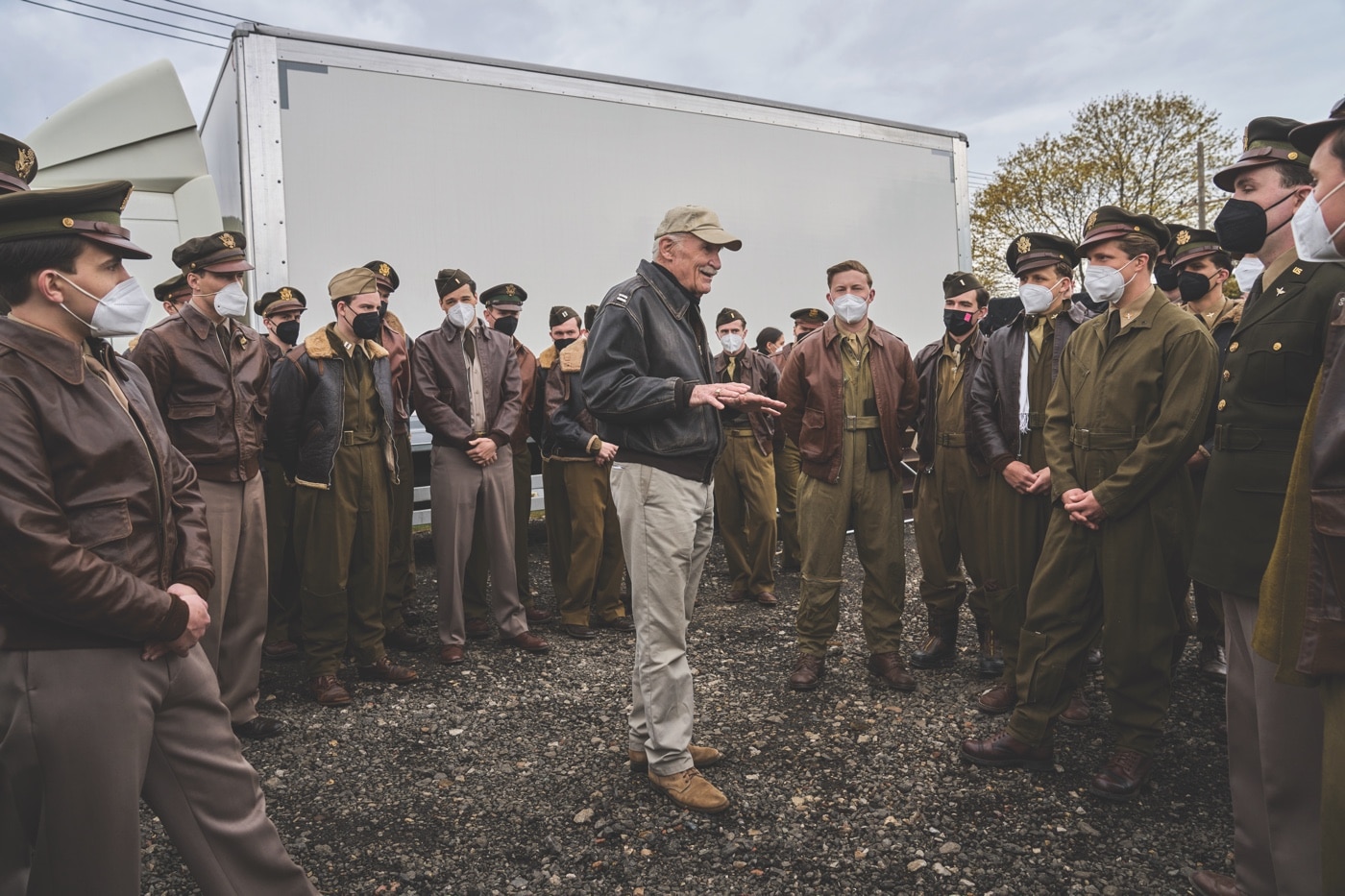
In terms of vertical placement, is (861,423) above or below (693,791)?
above

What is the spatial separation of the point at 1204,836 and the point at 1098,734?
32.3 inches

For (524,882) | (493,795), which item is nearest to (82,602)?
(524,882)

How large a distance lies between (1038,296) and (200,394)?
4025mm

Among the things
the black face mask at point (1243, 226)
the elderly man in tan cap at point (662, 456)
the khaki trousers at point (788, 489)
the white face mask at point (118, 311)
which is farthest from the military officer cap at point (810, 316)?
the white face mask at point (118, 311)

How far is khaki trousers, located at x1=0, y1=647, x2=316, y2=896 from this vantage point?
1667mm

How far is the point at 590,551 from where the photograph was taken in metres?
5.43

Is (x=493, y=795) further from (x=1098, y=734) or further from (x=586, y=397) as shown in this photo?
(x=1098, y=734)

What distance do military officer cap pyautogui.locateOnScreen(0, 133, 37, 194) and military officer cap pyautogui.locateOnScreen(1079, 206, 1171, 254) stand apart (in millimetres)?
3687

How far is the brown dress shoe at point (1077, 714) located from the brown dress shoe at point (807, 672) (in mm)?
1167

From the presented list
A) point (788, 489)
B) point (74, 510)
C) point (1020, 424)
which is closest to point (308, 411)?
point (74, 510)

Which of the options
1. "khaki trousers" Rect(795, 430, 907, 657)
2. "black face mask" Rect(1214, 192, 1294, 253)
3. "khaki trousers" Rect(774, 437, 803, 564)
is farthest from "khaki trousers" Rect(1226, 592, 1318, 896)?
"khaki trousers" Rect(774, 437, 803, 564)

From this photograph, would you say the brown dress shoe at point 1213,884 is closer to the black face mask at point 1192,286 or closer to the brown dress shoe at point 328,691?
the black face mask at point 1192,286

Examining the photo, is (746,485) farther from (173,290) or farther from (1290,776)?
(1290,776)

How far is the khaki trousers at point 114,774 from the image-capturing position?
167 cm
